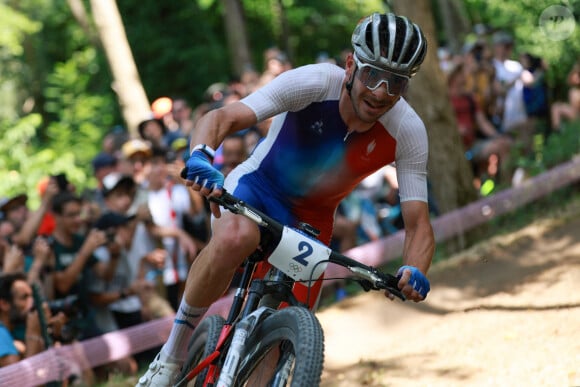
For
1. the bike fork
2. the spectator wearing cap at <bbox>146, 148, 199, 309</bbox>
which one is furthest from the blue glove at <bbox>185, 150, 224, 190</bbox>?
the spectator wearing cap at <bbox>146, 148, 199, 309</bbox>

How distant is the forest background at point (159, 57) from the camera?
1128cm

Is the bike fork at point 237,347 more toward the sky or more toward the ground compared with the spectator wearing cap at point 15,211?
more toward the ground

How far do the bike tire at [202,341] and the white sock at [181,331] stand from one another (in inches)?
1.4

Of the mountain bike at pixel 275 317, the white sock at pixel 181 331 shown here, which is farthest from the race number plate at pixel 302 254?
the white sock at pixel 181 331

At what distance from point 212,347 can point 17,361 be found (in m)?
2.68

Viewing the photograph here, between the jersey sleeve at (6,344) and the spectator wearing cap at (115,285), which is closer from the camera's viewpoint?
the jersey sleeve at (6,344)

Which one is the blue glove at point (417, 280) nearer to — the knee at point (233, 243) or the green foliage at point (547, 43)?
the knee at point (233, 243)

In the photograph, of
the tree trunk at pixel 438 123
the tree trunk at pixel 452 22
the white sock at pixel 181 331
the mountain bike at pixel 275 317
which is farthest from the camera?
the tree trunk at pixel 452 22

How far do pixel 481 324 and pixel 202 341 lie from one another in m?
3.60

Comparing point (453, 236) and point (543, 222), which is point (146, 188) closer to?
point (453, 236)

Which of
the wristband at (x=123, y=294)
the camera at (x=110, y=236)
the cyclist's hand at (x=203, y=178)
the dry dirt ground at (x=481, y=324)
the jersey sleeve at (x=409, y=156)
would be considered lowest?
the dry dirt ground at (x=481, y=324)

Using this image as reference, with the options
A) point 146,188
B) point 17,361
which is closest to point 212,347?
point 17,361

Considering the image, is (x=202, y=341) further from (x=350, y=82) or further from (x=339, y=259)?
(x=350, y=82)

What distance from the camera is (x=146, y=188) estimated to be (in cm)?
987
